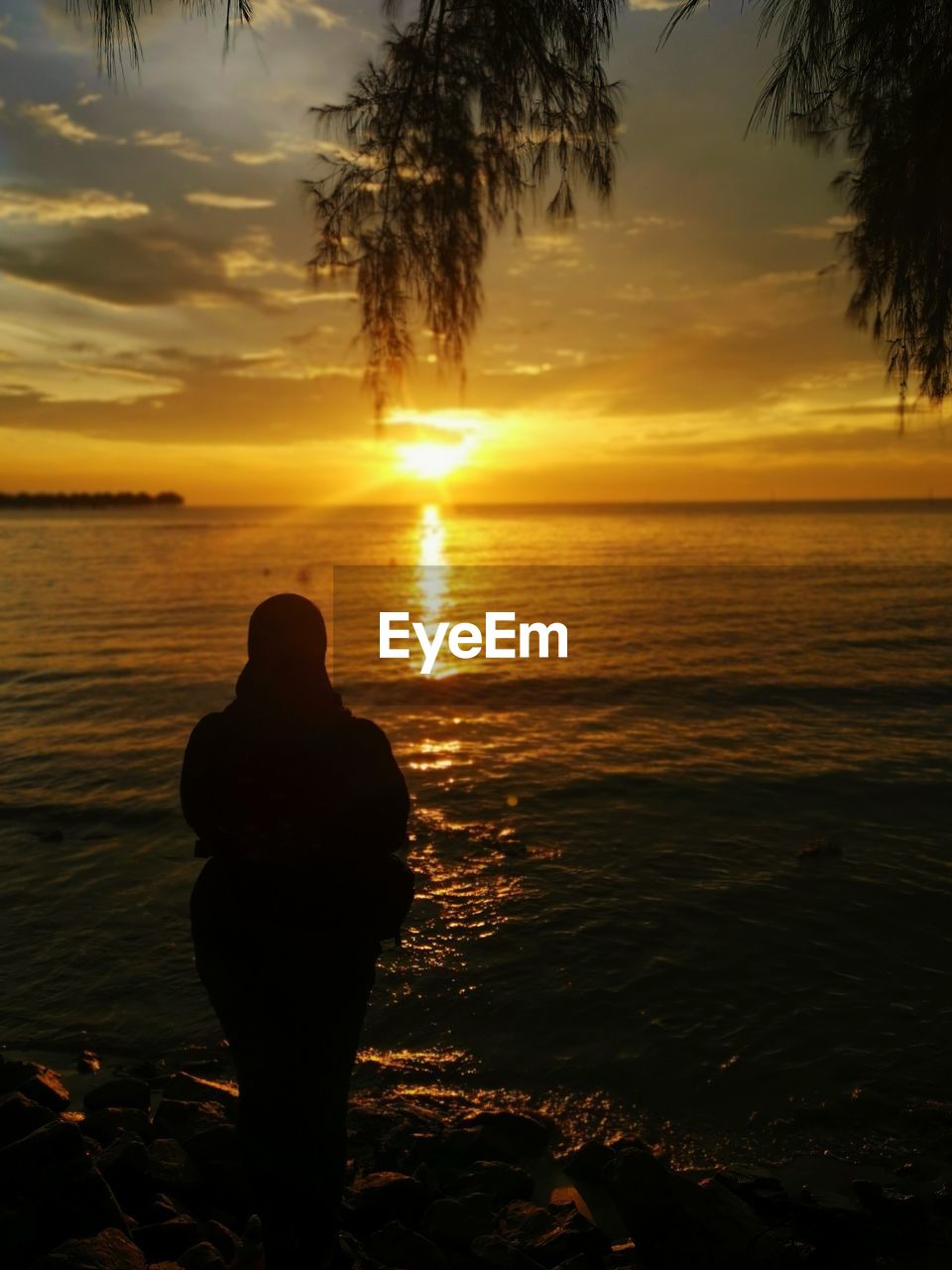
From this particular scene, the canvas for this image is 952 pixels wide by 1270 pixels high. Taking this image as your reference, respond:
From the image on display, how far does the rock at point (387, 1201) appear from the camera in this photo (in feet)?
13.3

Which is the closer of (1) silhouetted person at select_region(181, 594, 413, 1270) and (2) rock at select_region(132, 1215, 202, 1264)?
(1) silhouetted person at select_region(181, 594, 413, 1270)

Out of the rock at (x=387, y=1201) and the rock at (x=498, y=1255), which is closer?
the rock at (x=498, y=1255)

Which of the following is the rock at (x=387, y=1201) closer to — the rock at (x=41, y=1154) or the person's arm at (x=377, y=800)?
the rock at (x=41, y=1154)

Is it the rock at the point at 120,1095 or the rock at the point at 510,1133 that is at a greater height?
the rock at the point at 120,1095

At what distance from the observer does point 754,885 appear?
8859mm

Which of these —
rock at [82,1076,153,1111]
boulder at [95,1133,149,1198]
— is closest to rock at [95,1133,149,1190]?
boulder at [95,1133,149,1198]

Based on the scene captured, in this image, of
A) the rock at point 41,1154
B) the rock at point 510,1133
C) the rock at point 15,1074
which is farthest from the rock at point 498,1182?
the rock at point 15,1074

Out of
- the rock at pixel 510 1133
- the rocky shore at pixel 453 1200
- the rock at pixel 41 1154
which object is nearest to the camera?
the rocky shore at pixel 453 1200

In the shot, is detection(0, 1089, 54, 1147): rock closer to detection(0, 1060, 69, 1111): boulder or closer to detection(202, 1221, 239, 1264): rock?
detection(0, 1060, 69, 1111): boulder

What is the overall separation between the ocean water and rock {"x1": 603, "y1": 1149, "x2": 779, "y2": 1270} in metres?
1.02

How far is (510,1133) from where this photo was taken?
5.04 m

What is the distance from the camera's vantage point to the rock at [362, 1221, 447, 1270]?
368cm
